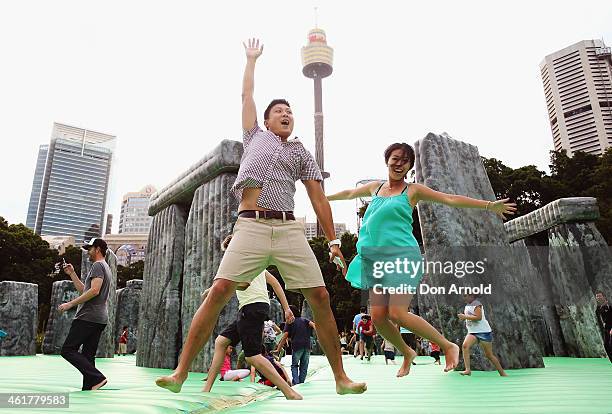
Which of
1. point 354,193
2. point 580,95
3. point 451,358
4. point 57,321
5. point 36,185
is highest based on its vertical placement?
point 36,185

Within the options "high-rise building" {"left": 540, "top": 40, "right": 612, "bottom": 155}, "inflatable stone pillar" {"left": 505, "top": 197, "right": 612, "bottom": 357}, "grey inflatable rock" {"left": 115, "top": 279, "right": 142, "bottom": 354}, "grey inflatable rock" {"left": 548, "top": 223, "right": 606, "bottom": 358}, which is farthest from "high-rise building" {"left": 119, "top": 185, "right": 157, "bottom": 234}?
"grey inflatable rock" {"left": 548, "top": 223, "right": 606, "bottom": 358}

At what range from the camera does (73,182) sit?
132 m

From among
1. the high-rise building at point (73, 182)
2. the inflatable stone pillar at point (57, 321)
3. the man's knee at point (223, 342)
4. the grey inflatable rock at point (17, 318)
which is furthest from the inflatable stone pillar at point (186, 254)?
the high-rise building at point (73, 182)

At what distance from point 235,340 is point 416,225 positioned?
21881 mm

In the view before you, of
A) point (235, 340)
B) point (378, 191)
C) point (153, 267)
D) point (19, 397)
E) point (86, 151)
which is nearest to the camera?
Result: point (19, 397)

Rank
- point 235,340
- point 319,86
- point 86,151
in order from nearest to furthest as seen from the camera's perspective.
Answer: point 235,340
point 319,86
point 86,151

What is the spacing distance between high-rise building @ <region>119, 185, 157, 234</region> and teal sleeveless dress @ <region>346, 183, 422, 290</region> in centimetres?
15108

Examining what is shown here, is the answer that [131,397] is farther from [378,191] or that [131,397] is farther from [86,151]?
[86,151]

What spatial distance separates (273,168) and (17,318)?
14292mm

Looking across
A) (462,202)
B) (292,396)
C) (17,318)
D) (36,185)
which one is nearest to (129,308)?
(17,318)

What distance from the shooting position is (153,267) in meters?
8.73

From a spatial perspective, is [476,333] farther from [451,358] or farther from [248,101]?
[248,101]

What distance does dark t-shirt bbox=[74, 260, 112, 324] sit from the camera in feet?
15.5

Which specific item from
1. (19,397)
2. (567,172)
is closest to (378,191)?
(19,397)
